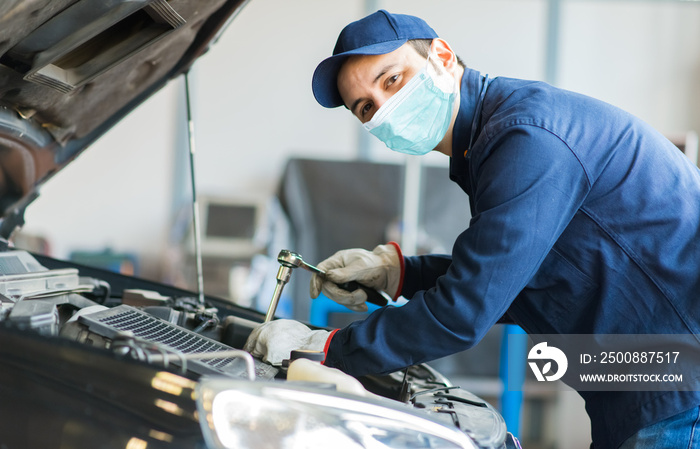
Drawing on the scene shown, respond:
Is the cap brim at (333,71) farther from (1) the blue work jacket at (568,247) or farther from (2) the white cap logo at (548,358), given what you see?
(2) the white cap logo at (548,358)

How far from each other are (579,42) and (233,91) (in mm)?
2803

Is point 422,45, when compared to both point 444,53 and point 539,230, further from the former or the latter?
point 539,230

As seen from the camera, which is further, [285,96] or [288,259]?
[285,96]

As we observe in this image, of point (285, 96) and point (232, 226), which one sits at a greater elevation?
point (285, 96)

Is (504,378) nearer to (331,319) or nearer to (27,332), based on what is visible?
(331,319)

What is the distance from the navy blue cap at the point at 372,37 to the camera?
3.87 ft

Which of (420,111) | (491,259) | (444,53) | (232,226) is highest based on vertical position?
(444,53)

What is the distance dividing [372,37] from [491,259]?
49 cm

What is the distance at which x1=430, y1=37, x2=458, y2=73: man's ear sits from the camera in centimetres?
127

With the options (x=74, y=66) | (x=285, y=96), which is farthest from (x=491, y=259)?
(x=285, y=96)

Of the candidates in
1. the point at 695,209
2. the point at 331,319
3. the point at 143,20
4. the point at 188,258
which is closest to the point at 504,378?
the point at 331,319

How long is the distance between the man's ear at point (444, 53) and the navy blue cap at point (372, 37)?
0.02 metres

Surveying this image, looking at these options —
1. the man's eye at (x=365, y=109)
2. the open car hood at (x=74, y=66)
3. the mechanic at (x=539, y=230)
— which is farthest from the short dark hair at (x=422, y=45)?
the open car hood at (x=74, y=66)

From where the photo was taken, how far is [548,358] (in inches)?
48.1
